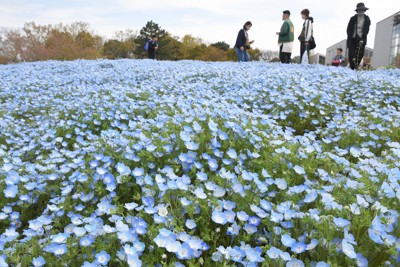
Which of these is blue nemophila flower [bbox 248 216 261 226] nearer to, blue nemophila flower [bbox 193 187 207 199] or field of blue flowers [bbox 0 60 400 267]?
field of blue flowers [bbox 0 60 400 267]

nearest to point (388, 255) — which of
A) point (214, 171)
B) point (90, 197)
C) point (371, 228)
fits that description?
point (371, 228)

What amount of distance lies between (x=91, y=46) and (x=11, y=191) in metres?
47.8

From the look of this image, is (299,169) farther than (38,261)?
Yes

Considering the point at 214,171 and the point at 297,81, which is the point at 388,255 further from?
the point at 297,81

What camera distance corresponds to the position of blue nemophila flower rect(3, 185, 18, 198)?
7.95 ft

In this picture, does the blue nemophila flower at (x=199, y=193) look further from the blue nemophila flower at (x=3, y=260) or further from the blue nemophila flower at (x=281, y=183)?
the blue nemophila flower at (x=3, y=260)

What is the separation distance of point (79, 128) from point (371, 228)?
3185 mm

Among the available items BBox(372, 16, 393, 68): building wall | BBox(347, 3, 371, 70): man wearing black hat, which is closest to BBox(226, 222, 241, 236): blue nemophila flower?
BBox(347, 3, 371, 70): man wearing black hat

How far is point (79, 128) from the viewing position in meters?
4.02

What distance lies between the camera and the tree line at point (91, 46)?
24.3 meters

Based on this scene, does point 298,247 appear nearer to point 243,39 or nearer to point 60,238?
point 60,238

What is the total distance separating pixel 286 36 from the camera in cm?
1108

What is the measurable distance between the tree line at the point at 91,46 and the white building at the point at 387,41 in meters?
12.9

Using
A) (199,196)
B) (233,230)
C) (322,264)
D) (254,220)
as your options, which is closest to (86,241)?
(199,196)
